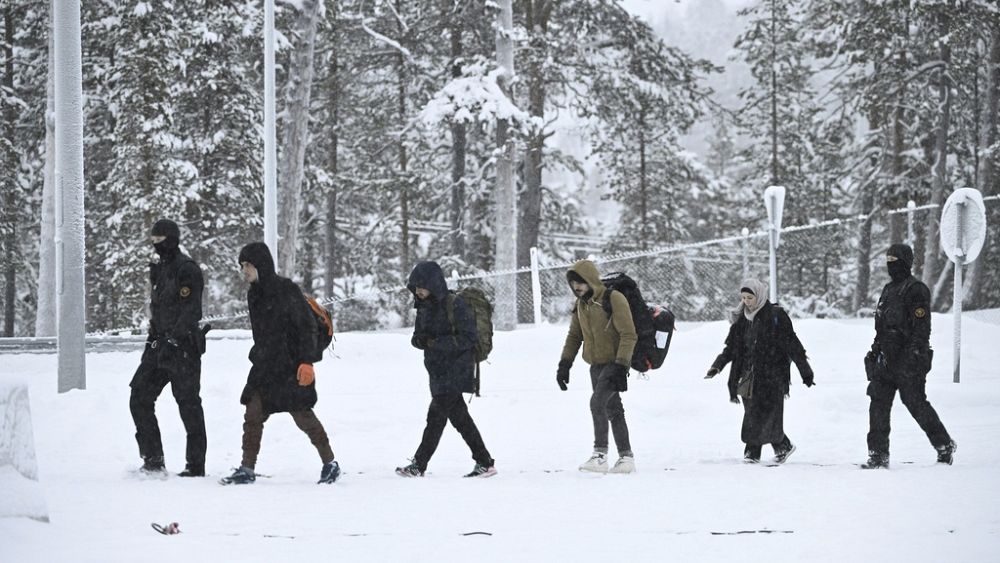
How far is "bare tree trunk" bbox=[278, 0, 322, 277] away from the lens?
2066 centimetres

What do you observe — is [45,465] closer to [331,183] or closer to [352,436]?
[352,436]

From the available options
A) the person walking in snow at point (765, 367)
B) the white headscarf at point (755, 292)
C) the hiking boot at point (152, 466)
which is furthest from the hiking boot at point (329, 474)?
the white headscarf at point (755, 292)

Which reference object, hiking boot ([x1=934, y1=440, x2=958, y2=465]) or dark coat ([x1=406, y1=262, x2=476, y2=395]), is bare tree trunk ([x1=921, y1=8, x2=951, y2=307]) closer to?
hiking boot ([x1=934, y1=440, x2=958, y2=465])

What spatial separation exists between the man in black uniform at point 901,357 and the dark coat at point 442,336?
3287 millimetres

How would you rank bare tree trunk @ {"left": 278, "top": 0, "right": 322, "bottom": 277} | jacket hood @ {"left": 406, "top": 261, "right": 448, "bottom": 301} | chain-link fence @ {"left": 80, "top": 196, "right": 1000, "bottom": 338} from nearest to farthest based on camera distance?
jacket hood @ {"left": 406, "top": 261, "right": 448, "bottom": 301}, bare tree trunk @ {"left": 278, "top": 0, "right": 322, "bottom": 277}, chain-link fence @ {"left": 80, "top": 196, "right": 1000, "bottom": 338}

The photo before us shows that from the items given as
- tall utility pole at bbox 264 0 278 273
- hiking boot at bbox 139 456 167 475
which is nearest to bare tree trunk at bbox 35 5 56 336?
tall utility pole at bbox 264 0 278 273

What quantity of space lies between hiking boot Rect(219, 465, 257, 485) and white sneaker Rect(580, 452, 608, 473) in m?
2.61

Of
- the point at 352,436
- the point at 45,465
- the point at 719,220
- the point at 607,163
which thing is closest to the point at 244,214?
the point at 607,163

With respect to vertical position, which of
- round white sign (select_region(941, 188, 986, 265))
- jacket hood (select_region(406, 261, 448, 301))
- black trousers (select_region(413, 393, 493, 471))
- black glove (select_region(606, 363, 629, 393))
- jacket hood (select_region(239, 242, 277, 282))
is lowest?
black trousers (select_region(413, 393, 493, 471))

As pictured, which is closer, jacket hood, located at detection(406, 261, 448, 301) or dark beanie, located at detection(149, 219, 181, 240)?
dark beanie, located at detection(149, 219, 181, 240)

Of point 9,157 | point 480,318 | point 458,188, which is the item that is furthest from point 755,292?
point 9,157

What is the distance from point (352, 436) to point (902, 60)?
21925 millimetres

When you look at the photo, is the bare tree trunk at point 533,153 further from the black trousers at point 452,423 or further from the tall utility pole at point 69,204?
the black trousers at point 452,423

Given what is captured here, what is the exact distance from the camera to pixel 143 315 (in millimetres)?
25156
